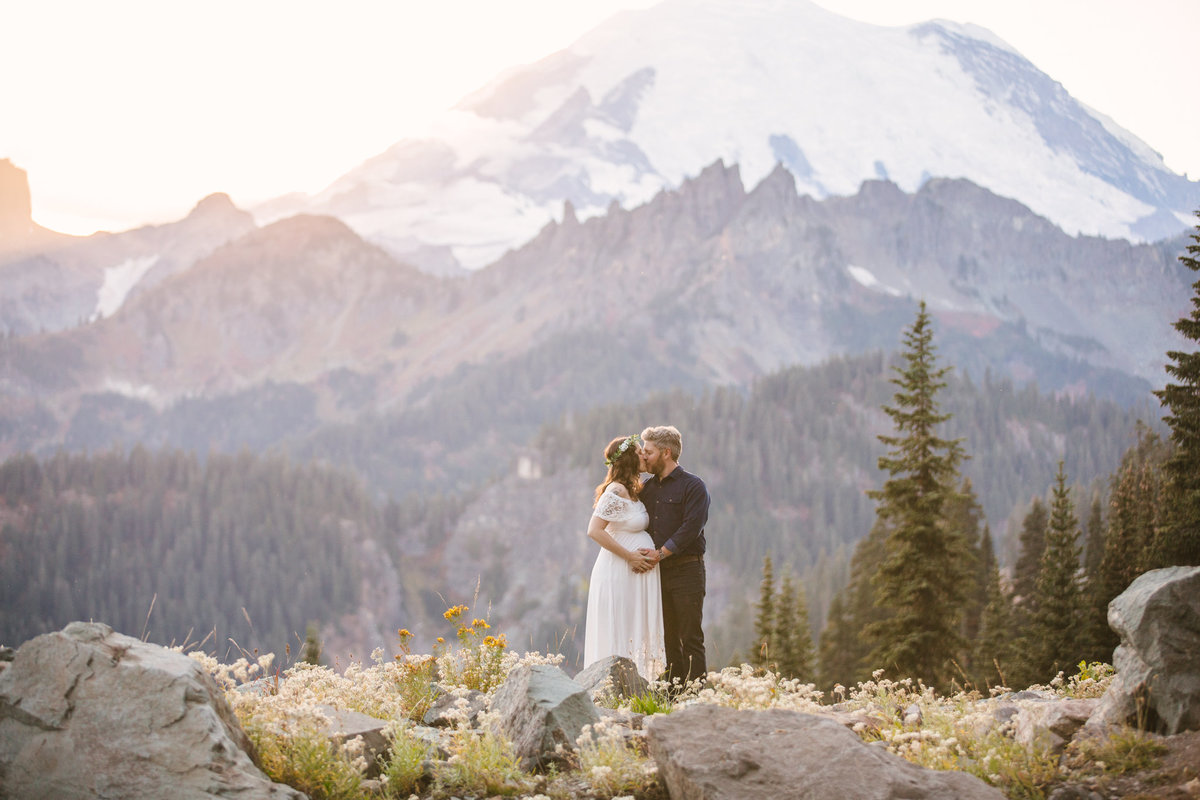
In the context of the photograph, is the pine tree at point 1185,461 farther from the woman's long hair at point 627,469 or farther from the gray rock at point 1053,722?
the gray rock at point 1053,722

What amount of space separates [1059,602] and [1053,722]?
26.4m

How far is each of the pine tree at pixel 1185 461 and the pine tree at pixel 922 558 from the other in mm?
5139

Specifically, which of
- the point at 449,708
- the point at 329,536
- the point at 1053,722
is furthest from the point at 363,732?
the point at 329,536

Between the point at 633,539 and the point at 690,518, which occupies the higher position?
the point at 690,518

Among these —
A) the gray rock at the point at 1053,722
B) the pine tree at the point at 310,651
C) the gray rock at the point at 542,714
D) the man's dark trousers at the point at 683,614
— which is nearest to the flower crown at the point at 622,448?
the man's dark trousers at the point at 683,614

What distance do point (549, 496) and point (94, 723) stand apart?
18179cm

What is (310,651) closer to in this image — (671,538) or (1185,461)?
(1185,461)

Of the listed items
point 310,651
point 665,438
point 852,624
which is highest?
point 665,438

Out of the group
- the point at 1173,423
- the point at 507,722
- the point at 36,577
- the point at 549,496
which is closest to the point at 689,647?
the point at 507,722

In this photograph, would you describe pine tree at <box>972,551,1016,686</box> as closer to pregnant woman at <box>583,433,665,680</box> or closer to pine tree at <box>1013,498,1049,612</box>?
pine tree at <box>1013,498,1049,612</box>

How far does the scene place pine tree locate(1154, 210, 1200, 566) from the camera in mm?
21203

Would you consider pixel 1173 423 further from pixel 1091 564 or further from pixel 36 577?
pixel 36 577

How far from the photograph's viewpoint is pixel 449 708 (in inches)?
306

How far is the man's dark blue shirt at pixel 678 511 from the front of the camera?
9805 mm
